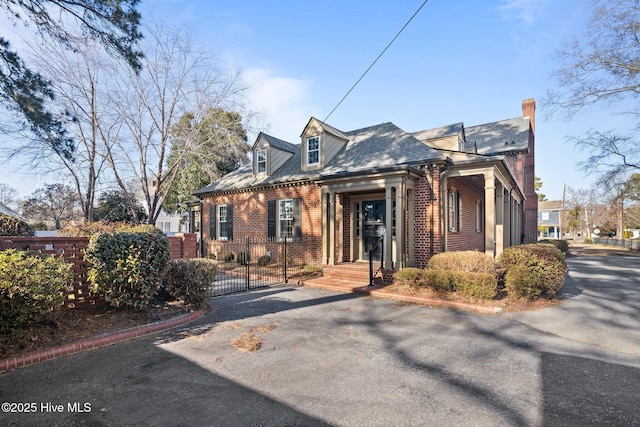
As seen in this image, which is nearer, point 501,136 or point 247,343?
point 247,343

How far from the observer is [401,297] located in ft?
25.7

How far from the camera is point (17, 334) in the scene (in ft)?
13.4

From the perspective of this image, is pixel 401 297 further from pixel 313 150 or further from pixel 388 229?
pixel 313 150

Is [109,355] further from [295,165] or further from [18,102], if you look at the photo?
[295,165]

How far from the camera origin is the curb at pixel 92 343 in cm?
390

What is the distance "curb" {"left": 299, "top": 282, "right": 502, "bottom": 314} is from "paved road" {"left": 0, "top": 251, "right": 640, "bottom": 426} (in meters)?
0.55

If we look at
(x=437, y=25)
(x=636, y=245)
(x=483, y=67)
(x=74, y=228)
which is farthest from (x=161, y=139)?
(x=636, y=245)

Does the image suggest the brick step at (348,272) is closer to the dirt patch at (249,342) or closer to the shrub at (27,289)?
the dirt patch at (249,342)

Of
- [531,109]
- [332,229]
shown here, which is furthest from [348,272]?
[531,109]

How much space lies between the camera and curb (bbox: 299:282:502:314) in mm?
6733

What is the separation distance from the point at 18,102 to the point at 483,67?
40.3ft

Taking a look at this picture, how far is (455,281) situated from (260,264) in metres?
8.23

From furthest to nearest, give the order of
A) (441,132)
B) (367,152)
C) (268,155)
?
(268,155) → (441,132) → (367,152)

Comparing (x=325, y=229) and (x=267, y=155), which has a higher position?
(x=267, y=155)
